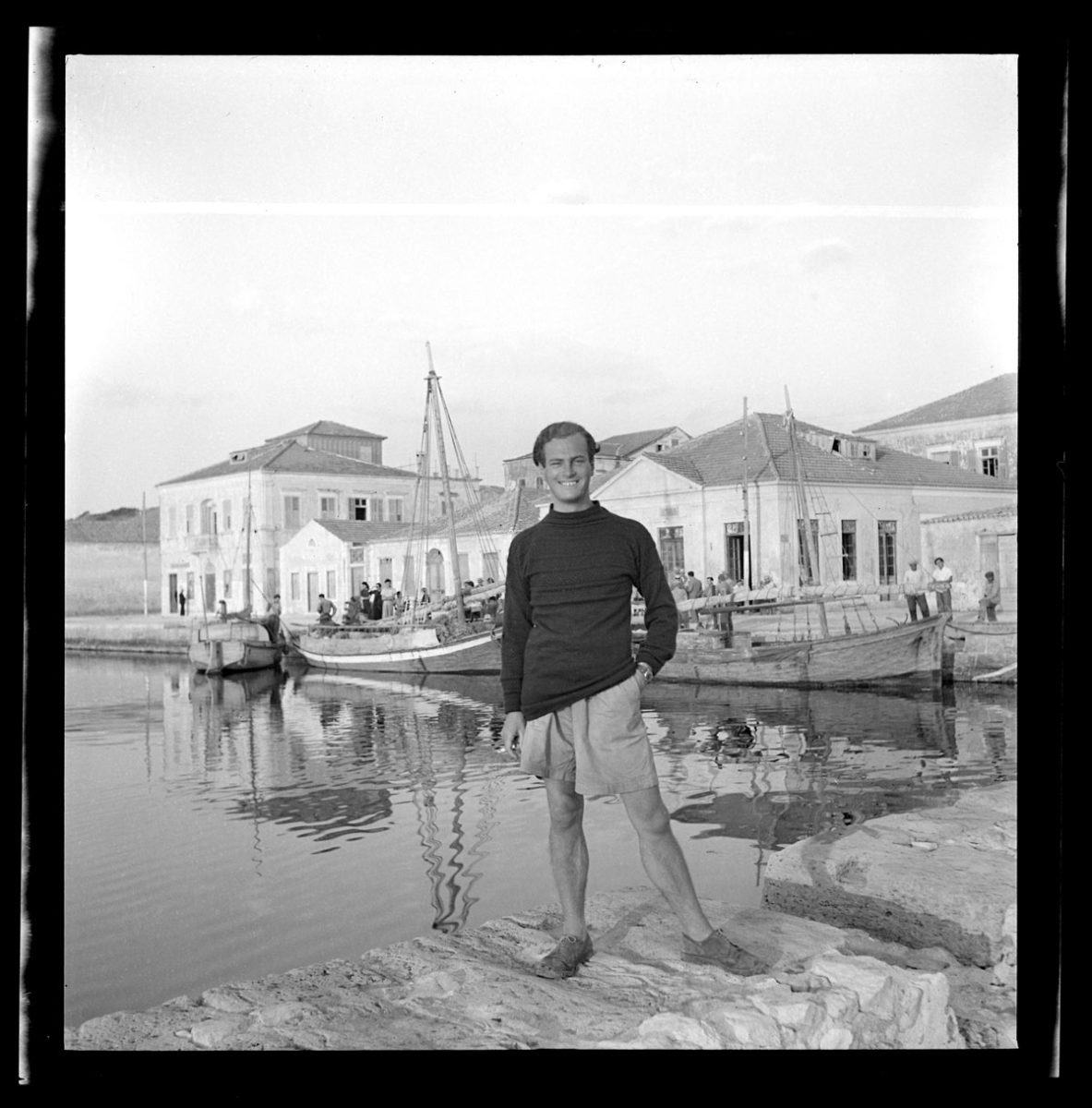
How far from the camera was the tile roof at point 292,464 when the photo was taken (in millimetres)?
4660

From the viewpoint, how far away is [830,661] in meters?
5.89

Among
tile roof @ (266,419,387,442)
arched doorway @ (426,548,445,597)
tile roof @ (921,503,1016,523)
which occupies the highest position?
tile roof @ (266,419,387,442)

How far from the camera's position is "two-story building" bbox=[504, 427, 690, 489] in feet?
13.8

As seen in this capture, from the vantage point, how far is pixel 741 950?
3.18 m

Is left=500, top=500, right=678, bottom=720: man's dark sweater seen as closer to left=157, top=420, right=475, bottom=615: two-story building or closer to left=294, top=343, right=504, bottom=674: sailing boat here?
left=157, top=420, right=475, bottom=615: two-story building

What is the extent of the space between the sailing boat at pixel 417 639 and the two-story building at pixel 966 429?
1956 millimetres

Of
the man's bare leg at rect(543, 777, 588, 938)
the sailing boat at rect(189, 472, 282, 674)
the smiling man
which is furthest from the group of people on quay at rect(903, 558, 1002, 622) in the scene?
the sailing boat at rect(189, 472, 282, 674)

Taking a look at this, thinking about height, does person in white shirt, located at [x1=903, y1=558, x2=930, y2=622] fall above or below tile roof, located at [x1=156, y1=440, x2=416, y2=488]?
below

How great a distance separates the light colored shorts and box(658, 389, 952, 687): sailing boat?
1.84 metres

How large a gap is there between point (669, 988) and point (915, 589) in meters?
2.86

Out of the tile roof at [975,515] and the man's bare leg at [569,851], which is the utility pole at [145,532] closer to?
the man's bare leg at [569,851]

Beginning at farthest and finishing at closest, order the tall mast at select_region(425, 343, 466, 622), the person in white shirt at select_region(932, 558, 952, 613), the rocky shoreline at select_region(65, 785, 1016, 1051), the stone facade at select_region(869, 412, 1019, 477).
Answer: the person in white shirt at select_region(932, 558, 952, 613)
the stone facade at select_region(869, 412, 1019, 477)
the tall mast at select_region(425, 343, 466, 622)
the rocky shoreline at select_region(65, 785, 1016, 1051)

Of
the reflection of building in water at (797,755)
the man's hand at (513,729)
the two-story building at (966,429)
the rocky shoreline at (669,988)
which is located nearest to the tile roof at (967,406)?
the two-story building at (966,429)

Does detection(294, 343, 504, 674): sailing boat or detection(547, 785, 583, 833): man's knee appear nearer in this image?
detection(547, 785, 583, 833): man's knee
